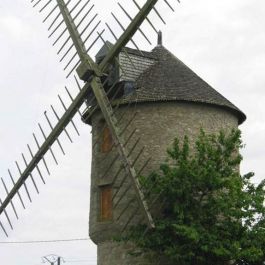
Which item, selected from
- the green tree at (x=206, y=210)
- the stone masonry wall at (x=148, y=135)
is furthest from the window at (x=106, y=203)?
the green tree at (x=206, y=210)

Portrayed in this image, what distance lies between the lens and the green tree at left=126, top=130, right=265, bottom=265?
20.7 m

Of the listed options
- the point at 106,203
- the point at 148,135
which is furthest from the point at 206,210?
the point at 106,203

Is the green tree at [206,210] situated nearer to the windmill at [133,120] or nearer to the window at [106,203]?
the windmill at [133,120]

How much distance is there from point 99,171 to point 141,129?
212cm

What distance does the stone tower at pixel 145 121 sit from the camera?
2339 cm

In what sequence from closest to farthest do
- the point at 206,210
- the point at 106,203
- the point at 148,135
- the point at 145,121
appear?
the point at 206,210, the point at 148,135, the point at 145,121, the point at 106,203

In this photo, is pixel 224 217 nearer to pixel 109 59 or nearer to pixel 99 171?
pixel 99 171

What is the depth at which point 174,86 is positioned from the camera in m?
24.2

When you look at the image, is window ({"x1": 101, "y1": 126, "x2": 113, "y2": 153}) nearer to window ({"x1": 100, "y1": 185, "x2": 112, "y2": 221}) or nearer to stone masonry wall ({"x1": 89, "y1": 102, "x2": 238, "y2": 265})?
stone masonry wall ({"x1": 89, "y1": 102, "x2": 238, "y2": 265})

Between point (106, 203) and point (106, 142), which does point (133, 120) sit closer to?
point (106, 142)

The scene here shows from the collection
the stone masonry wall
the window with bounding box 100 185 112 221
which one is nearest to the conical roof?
the stone masonry wall

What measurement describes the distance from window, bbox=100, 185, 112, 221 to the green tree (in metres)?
2.36

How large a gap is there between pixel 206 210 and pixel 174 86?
4684mm

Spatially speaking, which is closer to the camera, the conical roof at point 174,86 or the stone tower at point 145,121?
the stone tower at point 145,121
